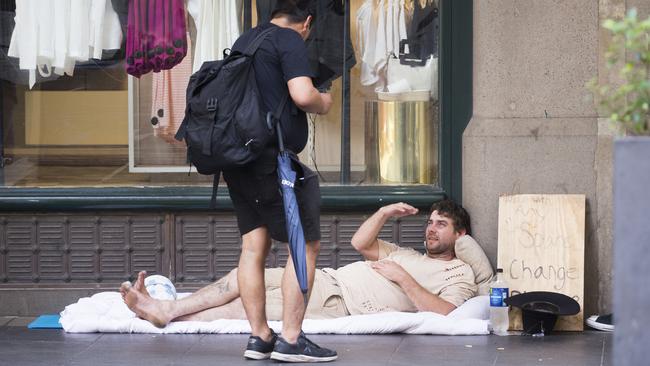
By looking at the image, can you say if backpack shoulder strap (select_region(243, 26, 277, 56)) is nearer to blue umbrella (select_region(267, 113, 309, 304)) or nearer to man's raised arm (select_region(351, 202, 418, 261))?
blue umbrella (select_region(267, 113, 309, 304))

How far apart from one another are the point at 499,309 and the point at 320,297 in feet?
3.48

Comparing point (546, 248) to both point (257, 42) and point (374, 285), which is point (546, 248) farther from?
point (257, 42)

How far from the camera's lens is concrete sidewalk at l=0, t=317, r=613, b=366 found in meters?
6.74

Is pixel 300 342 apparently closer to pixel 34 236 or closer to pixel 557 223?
pixel 557 223

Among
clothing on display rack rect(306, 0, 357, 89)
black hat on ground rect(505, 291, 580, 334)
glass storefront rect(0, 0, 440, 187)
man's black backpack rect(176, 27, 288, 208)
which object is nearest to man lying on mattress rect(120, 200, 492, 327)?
black hat on ground rect(505, 291, 580, 334)

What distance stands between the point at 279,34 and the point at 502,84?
7.05ft

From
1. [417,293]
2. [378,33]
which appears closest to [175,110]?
[378,33]

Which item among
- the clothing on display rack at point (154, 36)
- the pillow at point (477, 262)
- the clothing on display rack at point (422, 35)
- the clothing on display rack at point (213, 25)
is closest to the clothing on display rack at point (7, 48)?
the clothing on display rack at point (154, 36)

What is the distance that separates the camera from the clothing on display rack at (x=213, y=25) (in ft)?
28.3

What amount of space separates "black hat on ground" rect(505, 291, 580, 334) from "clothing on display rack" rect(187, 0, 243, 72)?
2.67 meters

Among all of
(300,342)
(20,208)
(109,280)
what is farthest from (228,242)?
(300,342)

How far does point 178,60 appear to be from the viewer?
8641 mm

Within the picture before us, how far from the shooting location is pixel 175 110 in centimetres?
867

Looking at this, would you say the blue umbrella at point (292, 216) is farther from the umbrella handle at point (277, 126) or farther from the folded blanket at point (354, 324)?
the folded blanket at point (354, 324)
